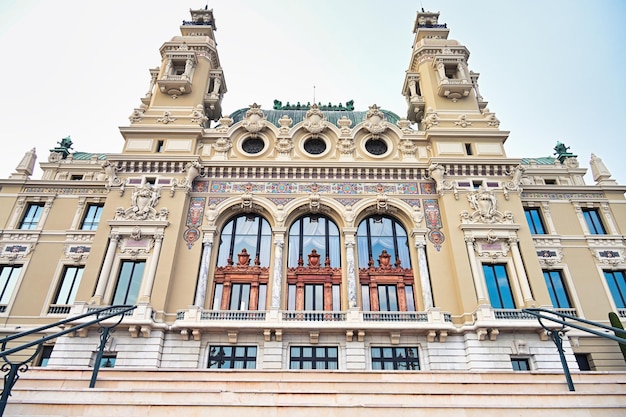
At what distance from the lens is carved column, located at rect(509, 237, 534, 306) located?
25.7 m

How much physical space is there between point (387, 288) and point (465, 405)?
46.0 ft

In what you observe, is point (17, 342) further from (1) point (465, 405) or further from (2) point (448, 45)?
(2) point (448, 45)

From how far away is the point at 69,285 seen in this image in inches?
1140

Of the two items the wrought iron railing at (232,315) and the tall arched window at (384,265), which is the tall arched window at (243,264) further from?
the tall arched window at (384,265)

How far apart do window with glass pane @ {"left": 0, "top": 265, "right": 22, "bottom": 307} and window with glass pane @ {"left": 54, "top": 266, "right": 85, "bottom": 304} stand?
10.1 ft

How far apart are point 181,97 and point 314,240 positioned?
17.0m

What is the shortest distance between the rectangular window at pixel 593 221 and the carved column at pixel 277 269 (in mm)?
22865

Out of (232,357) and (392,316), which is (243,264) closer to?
(232,357)

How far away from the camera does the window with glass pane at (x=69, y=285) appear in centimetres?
2836

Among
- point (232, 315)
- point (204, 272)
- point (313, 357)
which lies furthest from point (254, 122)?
point (313, 357)

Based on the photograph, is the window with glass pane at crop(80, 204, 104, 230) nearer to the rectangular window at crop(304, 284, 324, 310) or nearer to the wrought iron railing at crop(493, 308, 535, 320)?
the rectangular window at crop(304, 284, 324, 310)

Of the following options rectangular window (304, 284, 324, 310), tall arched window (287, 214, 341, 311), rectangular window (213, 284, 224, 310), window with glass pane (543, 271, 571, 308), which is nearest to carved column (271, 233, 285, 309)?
tall arched window (287, 214, 341, 311)

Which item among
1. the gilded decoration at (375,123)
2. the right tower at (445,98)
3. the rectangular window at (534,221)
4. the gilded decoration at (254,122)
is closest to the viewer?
the rectangular window at (534,221)

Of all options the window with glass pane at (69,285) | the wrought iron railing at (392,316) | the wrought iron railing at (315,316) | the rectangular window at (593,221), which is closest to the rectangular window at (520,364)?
the wrought iron railing at (392,316)
